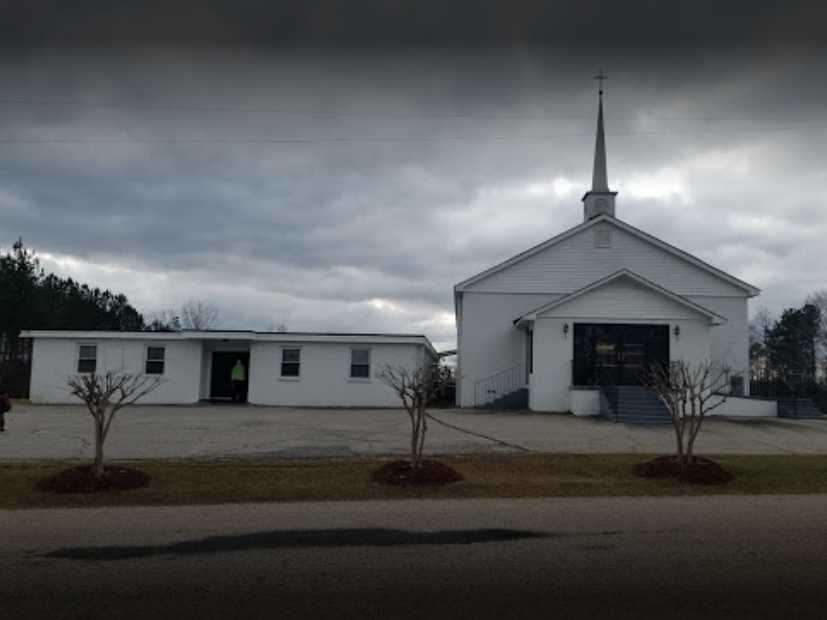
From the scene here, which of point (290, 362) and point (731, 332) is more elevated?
point (731, 332)

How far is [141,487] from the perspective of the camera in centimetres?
1074

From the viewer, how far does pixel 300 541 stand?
24.9 ft

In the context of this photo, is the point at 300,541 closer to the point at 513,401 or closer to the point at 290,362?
the point at 513,401

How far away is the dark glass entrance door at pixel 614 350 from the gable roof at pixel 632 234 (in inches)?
185

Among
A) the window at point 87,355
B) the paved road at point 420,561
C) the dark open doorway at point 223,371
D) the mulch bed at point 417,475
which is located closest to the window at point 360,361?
the dark open doorway at point 223,371

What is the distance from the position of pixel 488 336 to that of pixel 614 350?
5.19 m

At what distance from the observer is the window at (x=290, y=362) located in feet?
90.5

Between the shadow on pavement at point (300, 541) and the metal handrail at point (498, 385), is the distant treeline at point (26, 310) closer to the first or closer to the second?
the metal handrail at point (498, 385)

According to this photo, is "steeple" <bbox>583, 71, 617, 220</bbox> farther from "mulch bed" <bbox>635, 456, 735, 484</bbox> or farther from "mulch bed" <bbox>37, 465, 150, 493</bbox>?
"mulch bed" <bbox>37, 465, 150, 493</bbox>

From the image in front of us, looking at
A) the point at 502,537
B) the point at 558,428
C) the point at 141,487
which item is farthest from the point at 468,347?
the point at 502,537

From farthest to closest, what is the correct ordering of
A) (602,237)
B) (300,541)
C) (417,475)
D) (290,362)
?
(602,237) → (290,362) → (417,475) → (300,541)

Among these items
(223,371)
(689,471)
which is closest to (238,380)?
(223,371)

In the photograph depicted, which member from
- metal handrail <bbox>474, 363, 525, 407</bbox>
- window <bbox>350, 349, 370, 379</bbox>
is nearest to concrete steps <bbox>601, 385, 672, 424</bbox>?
metal handrail <bbox>474, 363, 525, 407</bbox>

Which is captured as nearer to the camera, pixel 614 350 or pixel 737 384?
pixel 614 350
